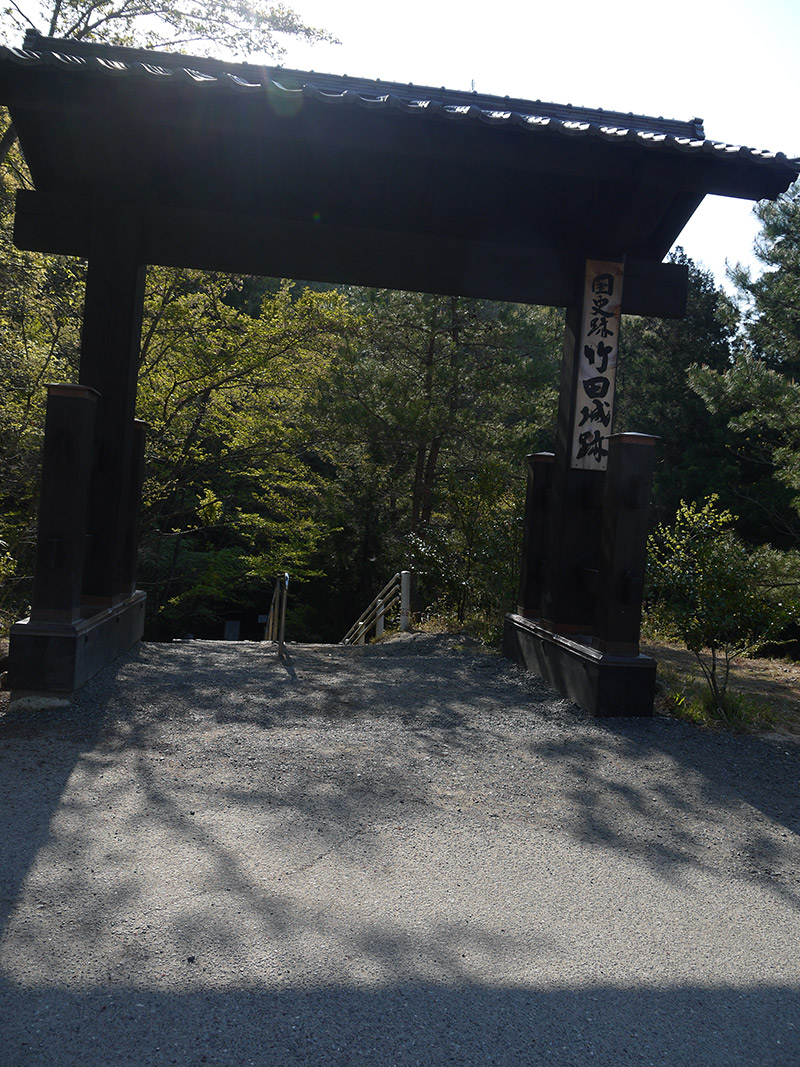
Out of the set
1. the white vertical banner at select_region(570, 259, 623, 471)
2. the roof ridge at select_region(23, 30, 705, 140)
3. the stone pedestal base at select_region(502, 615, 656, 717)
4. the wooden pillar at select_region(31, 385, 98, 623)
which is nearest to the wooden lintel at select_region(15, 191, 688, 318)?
the white vertical banner at select_region(570, 259, 623, 471)

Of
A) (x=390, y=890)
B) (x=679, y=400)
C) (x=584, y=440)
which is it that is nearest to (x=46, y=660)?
(x=390, y=890)

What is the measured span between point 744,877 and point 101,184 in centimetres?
555

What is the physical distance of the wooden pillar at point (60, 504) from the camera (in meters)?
4.51

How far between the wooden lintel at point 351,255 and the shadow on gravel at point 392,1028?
16.0 ft

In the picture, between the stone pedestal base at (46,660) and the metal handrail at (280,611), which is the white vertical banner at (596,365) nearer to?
the metal handrail at (280,611)

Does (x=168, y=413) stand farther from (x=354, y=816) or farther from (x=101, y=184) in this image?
(x=354, y=816)

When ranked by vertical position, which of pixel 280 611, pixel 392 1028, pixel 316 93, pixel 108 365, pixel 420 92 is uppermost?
pixel 420 92

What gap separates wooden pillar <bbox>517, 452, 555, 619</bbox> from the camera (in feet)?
21.9

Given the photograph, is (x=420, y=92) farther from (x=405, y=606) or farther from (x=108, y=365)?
(x=405, y=606)

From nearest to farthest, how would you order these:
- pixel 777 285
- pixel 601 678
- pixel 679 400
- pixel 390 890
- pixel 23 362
Answer: 1. pixel 390 890
2. pixel 601 678
3. pixel 23 362
4. pixel 777 285
5. pixel 679 400

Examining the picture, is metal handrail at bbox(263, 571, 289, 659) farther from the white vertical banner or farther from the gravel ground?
the white vertical banner

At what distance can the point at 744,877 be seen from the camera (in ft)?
9.60

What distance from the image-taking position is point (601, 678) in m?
4.83

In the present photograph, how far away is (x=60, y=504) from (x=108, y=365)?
1.41 m
